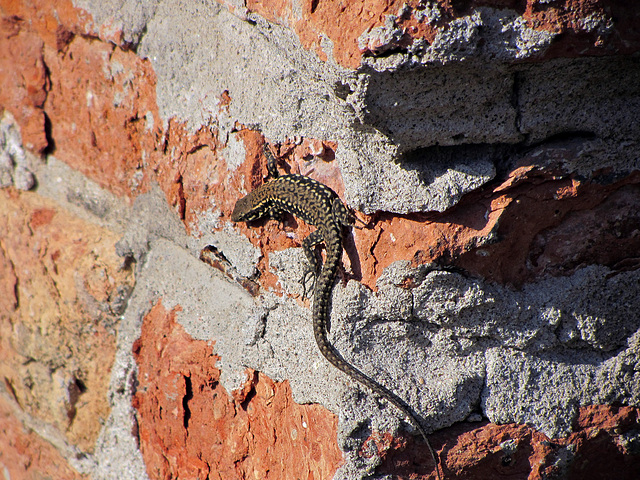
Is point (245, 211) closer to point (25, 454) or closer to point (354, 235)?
point (354, 235)

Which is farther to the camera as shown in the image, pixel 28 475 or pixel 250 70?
pixel 28 475

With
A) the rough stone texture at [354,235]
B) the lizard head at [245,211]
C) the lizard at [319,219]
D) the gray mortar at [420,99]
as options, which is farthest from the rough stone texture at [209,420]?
the gray mortar at [420,99]

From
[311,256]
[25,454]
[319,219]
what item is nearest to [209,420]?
[311,256]

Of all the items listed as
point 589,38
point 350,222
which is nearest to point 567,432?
point 350,222

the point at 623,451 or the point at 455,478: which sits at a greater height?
the point at 623,451

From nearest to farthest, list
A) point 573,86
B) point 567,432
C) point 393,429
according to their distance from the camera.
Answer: point 573,86 → point 393,429 → point 567,432

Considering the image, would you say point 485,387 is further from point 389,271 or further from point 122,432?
point 122,432

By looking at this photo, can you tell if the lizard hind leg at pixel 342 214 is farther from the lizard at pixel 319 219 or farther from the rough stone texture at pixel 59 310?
the rough stone texture at pixel 59 310
